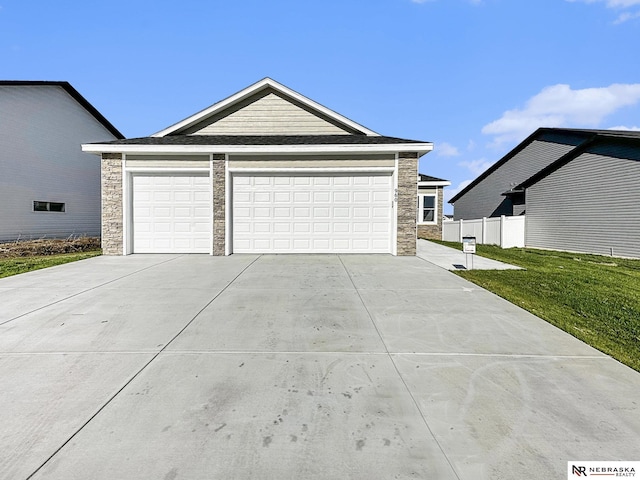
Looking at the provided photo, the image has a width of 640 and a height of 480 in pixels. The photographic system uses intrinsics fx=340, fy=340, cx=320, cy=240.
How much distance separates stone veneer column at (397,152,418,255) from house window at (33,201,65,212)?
17767 mm

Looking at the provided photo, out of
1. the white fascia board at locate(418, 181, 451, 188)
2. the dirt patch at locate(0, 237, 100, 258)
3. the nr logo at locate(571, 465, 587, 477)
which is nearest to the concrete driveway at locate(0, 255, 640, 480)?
the nr logo at locate(571, 465, 587, 477)

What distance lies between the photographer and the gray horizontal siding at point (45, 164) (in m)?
15.7

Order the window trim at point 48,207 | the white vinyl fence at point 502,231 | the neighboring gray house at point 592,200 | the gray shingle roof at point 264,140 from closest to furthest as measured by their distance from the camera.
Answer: the gray shingle roof at point 264,140, the neighboring gray house at point 592,200, the window trim at point 48,207, the white vinyl fence at point 502,231

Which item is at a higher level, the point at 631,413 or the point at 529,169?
the point at 529,169

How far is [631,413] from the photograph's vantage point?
2820 millimetres

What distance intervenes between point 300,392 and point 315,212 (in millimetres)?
9284

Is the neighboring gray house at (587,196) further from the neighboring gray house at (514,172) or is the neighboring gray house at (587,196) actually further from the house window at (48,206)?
the house window at (48,206)

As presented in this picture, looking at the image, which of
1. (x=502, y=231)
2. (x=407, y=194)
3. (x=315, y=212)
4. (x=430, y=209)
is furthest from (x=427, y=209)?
(x=315, y=212)

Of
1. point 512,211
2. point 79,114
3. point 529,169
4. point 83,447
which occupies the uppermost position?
point 79,114

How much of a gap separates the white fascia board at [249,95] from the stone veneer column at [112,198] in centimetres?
268

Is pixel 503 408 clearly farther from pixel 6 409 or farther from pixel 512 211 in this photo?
pixel 512 211

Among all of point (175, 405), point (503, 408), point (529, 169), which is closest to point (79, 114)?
point (175, 405)

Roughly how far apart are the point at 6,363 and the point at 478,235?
2231 cm

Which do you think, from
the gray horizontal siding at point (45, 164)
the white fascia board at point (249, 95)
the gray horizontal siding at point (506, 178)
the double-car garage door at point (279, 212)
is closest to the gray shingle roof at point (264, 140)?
the white fascia board at point (249, 95)
